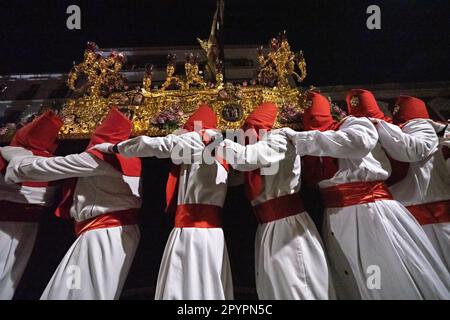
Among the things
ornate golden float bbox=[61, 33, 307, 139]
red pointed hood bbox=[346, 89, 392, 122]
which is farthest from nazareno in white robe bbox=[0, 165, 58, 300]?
red pointed hood bbox=[346, 89, 392, 122]

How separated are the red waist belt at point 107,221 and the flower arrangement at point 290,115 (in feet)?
6.66

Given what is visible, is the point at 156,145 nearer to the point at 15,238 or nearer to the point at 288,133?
the point at 288,133

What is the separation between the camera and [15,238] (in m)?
2.47

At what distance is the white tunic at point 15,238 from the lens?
2389 mm

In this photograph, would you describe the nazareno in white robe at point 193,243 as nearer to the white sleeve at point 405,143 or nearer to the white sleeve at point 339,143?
the white sleeve at point 339,143

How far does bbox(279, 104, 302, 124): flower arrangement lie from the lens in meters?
3.46

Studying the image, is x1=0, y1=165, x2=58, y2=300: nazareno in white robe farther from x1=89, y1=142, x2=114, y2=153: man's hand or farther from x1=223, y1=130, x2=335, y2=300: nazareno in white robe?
x1=223, y1=130, x2=335, y2=300: nazareno in white robe

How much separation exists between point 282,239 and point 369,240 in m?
0.57

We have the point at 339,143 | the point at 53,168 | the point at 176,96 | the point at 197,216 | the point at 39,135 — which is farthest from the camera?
the point at 176,96

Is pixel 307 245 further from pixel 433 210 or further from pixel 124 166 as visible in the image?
pixel 124 166

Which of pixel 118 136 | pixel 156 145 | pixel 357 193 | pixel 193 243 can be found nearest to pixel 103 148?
pixel 118 136

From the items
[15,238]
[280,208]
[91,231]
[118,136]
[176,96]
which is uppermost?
[176,96]

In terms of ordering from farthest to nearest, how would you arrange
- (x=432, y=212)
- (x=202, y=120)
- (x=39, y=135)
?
1. (x=39, y=135)
2. (x=202, y=120)
3. (x=432, y=212)

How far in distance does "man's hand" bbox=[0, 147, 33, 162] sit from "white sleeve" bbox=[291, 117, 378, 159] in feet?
7.09
